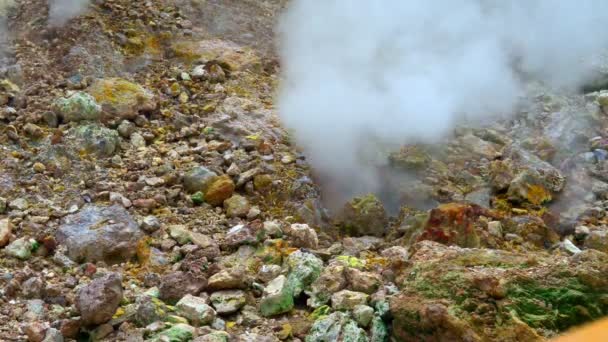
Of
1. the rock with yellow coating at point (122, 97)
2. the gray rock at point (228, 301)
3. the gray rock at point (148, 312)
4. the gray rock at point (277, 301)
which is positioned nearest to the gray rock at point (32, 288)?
the gray rock at point (148, 312)

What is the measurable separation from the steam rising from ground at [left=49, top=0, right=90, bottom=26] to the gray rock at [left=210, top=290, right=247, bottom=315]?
351 centimetres

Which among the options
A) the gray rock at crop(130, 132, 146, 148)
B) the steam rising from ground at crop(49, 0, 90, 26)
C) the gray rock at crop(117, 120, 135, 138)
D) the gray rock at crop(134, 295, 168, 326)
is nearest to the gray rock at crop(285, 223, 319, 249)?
the gray rock at crop(134, 295, 168, 326)

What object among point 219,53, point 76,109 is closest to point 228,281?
point 76,109

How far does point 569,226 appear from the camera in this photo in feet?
14.7

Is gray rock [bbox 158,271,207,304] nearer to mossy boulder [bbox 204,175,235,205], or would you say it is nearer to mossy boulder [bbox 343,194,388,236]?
mossy boulder [bbox 204,175,235,205]

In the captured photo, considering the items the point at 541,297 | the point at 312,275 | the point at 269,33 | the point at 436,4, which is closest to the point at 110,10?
the point at 269,33

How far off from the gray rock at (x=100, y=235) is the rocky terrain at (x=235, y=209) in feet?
0.04

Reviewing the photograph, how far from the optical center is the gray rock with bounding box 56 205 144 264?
12.0 ft

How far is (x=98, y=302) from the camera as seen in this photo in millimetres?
2953

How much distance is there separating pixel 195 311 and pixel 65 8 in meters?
3.78

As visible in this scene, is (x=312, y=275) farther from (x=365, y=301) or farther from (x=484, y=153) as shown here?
(x=484, y=153)

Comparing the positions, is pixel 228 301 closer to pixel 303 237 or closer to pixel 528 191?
pixel 303 237

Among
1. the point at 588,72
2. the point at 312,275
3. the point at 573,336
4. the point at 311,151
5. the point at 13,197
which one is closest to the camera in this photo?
the point at 573,336

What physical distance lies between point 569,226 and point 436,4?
3.02m
